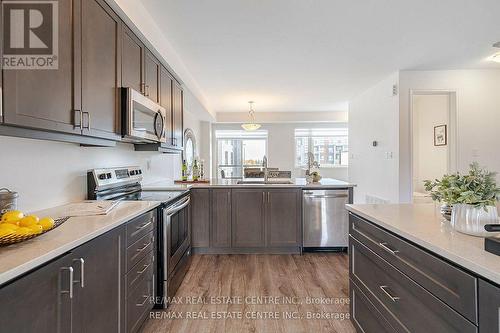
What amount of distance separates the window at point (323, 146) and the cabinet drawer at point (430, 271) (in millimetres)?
6527

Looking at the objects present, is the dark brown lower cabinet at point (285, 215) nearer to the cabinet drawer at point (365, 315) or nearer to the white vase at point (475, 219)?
the cabinet drawer at point (365, 315)

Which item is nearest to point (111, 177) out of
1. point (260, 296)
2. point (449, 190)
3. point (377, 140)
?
point (260, 296)

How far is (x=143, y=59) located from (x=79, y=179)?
1.14m

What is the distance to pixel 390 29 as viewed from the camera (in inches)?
109

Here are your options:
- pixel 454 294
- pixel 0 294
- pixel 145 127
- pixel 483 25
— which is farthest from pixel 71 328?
pixel 483 25

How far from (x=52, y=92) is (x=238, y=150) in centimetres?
686

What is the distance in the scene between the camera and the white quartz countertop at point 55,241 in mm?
817

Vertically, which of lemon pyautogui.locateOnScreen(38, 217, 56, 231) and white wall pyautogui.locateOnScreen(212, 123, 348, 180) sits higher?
white wall pyautogui.locateOnScreen(212, 123, 348, 180)

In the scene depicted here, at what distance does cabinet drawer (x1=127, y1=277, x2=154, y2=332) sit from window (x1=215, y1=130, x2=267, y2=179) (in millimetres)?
6170

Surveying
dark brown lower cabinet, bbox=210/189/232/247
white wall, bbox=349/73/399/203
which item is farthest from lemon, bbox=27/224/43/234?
white wall, bbox=349/73/399/203

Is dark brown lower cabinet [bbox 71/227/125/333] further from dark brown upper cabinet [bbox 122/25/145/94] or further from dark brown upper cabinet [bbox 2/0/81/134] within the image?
dark brown upper cabinet [bbox 122/25/145/94]

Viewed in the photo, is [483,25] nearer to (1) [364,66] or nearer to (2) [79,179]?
(1) [364,66]

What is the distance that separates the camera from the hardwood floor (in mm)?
1922

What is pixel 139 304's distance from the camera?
1.71 meters
